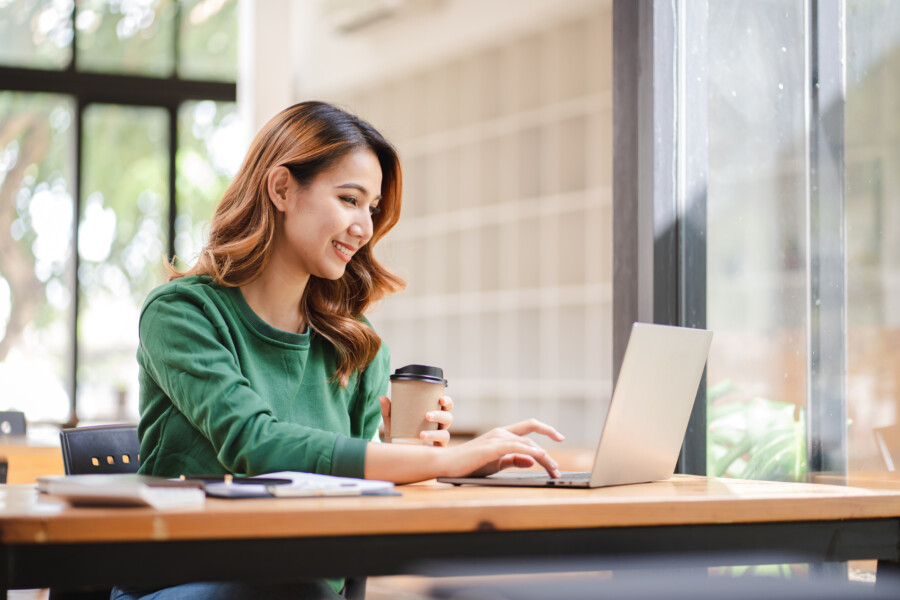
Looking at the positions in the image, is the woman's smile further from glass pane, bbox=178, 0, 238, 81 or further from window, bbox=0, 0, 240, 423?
glass pane, bbox=178, 0, 238, 81

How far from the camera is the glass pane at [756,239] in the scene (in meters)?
2.12

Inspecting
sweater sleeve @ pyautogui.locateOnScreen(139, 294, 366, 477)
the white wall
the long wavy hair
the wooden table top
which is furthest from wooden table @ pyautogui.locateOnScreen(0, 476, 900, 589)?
the white wall

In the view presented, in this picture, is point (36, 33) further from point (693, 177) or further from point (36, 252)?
point (693, 177)

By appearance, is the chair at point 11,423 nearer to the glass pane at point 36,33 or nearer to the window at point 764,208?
the window at point 764,208

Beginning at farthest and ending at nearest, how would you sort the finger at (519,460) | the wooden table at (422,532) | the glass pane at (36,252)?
the glass pane at (36,252)
the finger at (519,460)
the wooden table at (422,532)

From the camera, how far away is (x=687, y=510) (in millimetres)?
1061

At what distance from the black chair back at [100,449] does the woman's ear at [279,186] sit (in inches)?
18.4

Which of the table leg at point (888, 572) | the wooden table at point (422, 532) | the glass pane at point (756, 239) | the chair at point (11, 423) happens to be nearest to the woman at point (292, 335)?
the wooden table at point (422, 532)

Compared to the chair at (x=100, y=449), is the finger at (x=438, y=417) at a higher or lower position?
higher

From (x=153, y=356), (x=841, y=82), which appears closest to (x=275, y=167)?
(x=153, y=356)

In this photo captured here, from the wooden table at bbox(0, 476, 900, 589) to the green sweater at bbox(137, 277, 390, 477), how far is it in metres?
0.17

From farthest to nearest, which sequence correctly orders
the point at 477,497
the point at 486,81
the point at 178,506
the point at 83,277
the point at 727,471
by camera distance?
1. the point at 83,277
2. the point at 486,81
3. the point at 727,471
4. the point at 477,497
5. the point at 178,506

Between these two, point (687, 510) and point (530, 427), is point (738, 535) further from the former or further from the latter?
point (530, 427)

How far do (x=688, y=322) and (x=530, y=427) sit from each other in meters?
0.94
